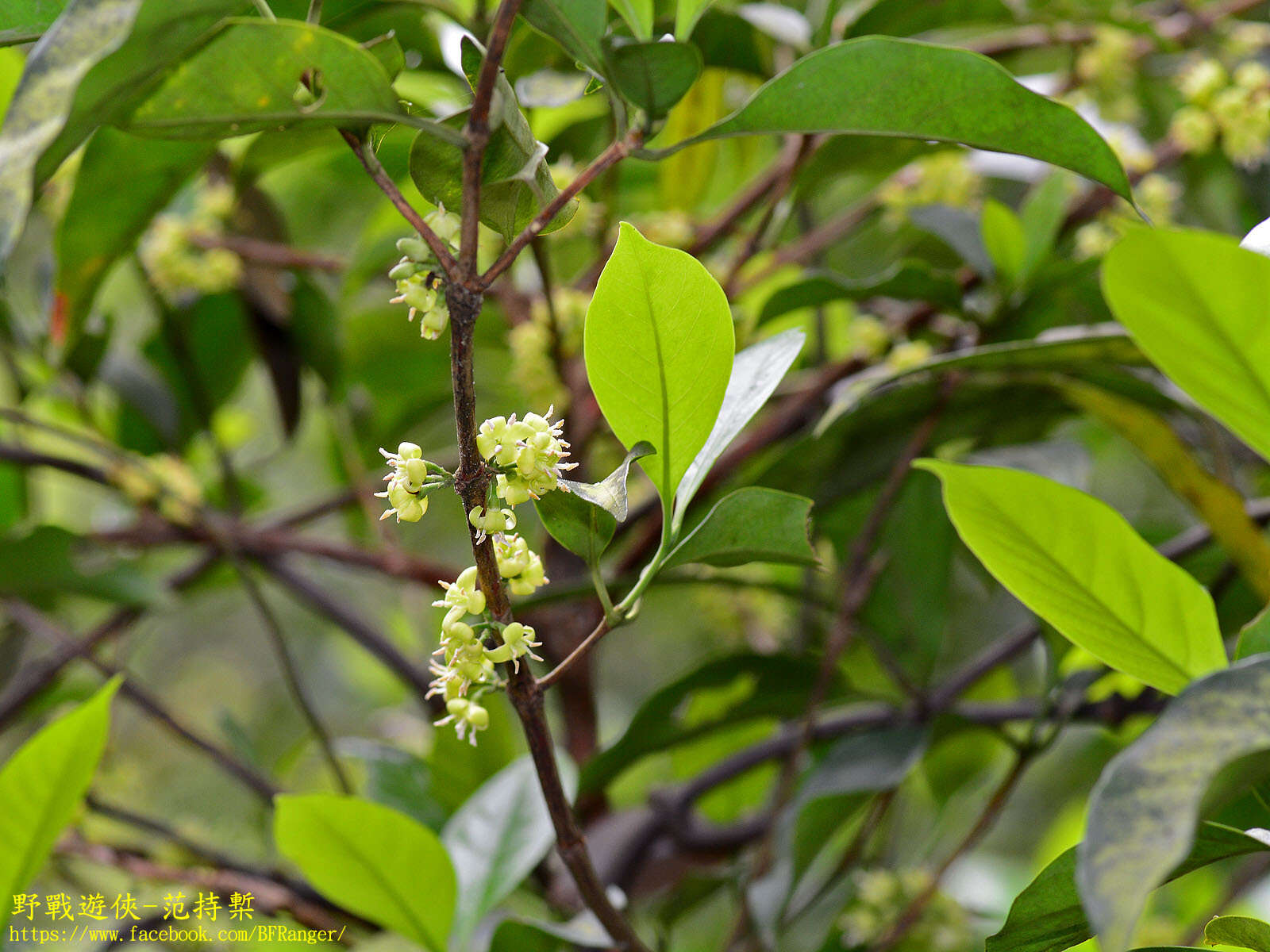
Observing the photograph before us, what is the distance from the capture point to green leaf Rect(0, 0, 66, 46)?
320 mm

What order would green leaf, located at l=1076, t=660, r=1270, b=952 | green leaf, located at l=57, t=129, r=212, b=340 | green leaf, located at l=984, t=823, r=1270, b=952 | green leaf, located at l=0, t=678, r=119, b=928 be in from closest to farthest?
1. green leaf, located at l=1076, t=660, r=1270, b=952
2. green leaf, located at l=984, t=823, r=1270, b=952
3. green leaf, located at l=0, t=678, r=119, b=928
4. green leaf, located at l=57, t=129, r=212, b=340

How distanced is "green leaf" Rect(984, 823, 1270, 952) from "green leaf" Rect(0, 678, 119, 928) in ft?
1.28

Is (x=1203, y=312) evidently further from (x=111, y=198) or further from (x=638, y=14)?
(x=111, y=198)

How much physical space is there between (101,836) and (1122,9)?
1126 millimetres

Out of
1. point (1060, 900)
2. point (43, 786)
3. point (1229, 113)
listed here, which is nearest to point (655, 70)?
point (1060, 900)

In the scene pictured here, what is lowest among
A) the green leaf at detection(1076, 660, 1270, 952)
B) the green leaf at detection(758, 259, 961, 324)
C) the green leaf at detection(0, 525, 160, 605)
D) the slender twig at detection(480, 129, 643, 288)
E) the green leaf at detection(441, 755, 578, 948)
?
the green leaf at detection(0, 525, 160, 605)

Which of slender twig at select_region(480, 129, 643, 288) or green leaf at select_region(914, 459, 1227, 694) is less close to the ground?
slender twig at select_region(480, 129, 643, 288)

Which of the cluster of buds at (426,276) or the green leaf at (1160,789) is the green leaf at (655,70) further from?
the green leaf at (1160,789)

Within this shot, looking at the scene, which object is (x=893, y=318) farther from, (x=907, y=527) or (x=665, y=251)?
(x=665, y=251)

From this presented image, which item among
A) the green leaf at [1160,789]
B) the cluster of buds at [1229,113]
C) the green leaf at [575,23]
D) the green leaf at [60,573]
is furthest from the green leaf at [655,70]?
the green leaf at [60,573]

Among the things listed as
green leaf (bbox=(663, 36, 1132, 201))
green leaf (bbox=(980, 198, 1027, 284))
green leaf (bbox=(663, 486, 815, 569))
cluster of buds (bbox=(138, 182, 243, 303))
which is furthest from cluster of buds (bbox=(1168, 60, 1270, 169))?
cluster of buds (bbox=(138, 182, 243, 303))

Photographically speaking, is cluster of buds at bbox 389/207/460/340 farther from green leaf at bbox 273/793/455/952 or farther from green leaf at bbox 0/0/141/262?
green leaf at bbox 273/793/455/952

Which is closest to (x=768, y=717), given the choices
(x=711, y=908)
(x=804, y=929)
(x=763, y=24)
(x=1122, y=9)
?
(x=804, y=929)

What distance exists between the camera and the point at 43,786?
1.54 feet
